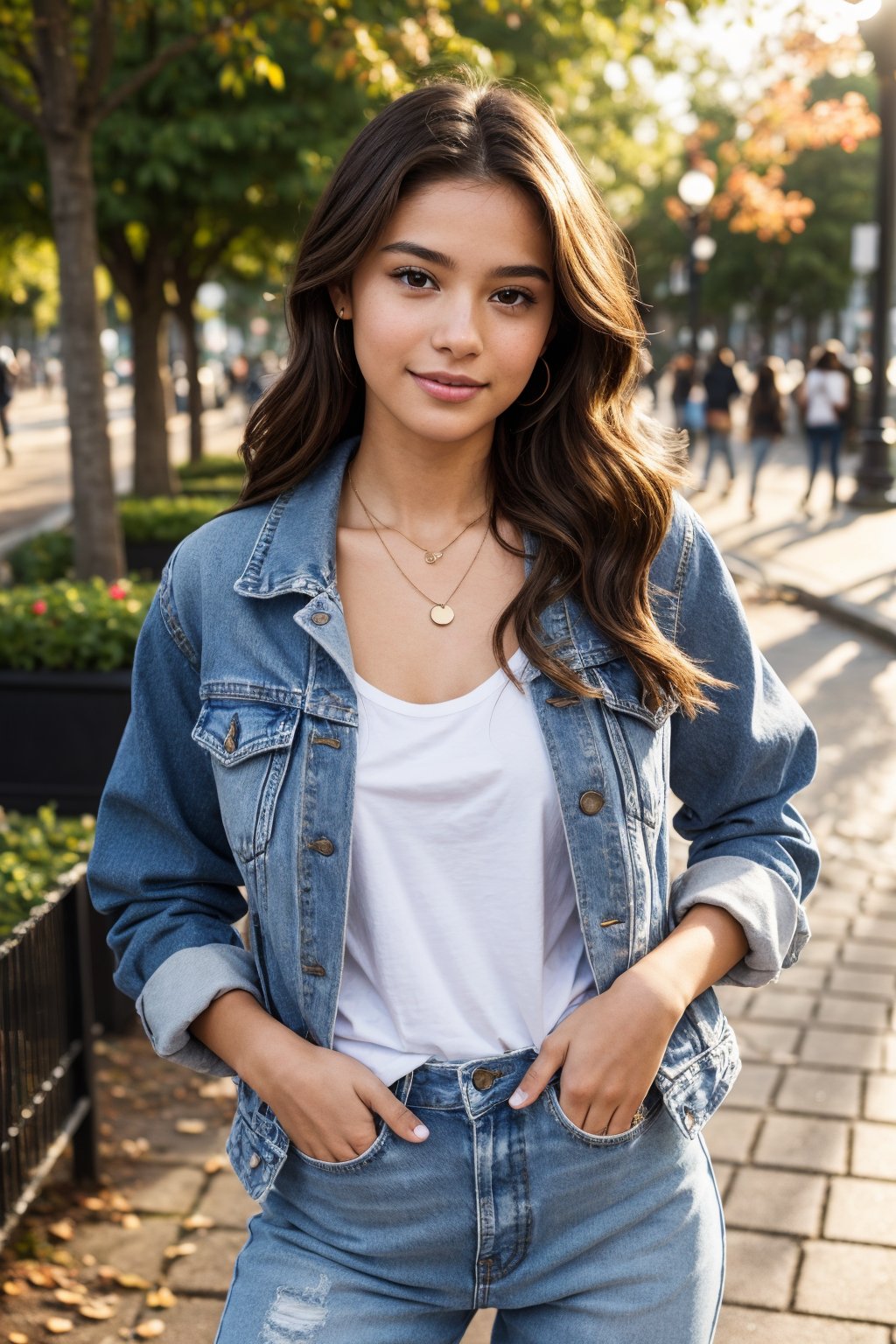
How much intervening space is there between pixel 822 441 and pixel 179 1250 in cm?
1589

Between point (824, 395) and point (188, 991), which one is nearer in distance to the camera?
point (188, 991)

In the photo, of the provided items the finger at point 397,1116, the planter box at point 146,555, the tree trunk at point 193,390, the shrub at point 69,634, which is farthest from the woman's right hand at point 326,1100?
the tree trunk at point 193,390

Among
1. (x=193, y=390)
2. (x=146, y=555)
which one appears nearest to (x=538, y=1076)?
(x=146, y=555)

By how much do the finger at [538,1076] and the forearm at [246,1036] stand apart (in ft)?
0.78

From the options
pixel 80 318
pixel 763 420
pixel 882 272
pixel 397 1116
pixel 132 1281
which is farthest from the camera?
pixel 763 420

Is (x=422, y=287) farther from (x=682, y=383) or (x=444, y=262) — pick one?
(x=682, y=383)

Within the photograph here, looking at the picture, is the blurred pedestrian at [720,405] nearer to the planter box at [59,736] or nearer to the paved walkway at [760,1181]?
the paved walkway at [760,1181]

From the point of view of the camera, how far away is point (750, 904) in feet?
6.16

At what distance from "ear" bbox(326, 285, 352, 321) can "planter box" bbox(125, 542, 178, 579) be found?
34.0 feet

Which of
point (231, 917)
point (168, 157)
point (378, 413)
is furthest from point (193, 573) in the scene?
point (168, 157)

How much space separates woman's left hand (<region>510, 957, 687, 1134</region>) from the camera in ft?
5.73

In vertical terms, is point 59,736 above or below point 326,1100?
below

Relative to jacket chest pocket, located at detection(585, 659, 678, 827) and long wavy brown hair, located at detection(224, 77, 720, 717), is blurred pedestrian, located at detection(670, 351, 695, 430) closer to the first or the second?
long wavy brown hair, located at detection(224, 77, 720, 717)

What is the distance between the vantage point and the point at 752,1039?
491 centimetres
